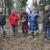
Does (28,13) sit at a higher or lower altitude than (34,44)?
higher

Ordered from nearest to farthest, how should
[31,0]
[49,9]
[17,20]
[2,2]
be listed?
[49,9], [17,20], [2,2], [31,0]

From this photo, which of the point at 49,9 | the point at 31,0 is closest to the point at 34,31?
the point at 49,9

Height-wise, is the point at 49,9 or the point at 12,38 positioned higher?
the point at 49,9

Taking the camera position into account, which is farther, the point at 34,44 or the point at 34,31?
the point at 34,31

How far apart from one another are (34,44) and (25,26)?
7.81 ft

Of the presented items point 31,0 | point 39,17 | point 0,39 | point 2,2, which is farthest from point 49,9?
point 31,0

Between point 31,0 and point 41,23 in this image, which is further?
point 31,0

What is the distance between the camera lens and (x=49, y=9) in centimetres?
1315

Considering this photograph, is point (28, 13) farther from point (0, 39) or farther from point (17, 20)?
point (0, 39)

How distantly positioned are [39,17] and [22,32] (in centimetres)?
150

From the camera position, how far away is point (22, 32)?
47.9ft

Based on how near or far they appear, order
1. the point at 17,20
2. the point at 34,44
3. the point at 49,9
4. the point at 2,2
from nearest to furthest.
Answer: the point at 34,44, the point at 49,9, the point at 17,20, the point at 2,2

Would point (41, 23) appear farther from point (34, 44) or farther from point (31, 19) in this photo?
point (34, 44)

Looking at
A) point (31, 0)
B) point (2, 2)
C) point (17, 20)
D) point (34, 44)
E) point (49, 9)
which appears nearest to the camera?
point (34, 44)
